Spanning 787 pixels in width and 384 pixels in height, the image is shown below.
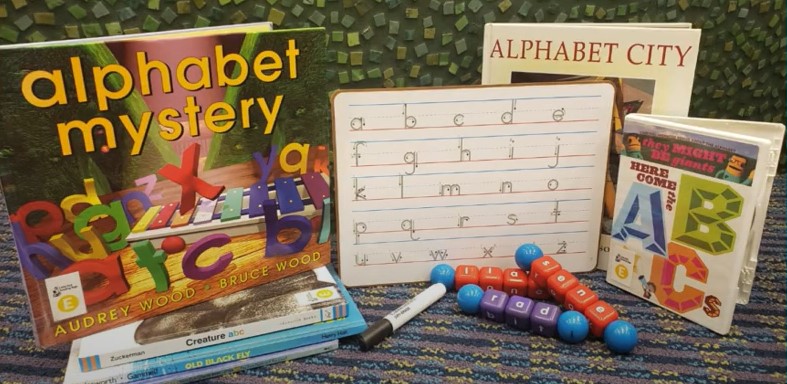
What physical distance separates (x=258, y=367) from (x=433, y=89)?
342mm

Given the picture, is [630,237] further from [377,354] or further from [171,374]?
[171,374]

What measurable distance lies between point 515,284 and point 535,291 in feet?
0.08

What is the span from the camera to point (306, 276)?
0.71m

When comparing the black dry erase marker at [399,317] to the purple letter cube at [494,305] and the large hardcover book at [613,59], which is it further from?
the large hardcover book at [613,59]

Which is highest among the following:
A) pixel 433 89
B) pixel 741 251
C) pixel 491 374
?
pixel 433 89

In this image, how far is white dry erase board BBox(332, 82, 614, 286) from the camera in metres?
0.71

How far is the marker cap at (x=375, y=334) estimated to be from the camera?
25.8 inches

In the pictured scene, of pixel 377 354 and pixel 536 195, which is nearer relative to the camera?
pixel 377 354

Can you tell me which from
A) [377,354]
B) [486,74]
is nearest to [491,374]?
[377,354]

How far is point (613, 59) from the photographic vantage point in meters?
0.74

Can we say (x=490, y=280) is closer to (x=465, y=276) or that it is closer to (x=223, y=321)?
(x=465, y=276)

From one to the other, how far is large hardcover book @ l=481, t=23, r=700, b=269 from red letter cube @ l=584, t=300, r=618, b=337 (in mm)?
165

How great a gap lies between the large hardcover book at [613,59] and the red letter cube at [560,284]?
13 centimetres

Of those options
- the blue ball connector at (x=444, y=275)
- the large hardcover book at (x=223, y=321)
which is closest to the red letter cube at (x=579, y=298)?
the blue ball connector at (x=444, y=275)
